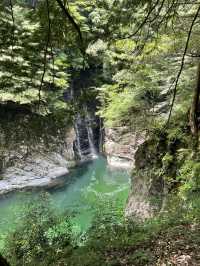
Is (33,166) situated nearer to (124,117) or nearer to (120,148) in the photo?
(120,148)

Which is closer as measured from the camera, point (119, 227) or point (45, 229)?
point (119, 227)

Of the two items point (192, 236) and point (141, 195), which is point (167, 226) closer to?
point (192, 236)

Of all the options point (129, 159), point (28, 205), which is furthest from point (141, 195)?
point (129, 159)

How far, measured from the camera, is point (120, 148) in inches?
811

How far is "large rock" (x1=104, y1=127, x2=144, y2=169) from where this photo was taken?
65.0ft

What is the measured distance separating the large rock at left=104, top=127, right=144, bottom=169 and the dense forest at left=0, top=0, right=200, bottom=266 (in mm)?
5018

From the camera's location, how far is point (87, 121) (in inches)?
877

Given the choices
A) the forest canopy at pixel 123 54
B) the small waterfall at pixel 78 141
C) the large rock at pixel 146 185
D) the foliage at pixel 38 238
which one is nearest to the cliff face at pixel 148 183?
the large rock at pixel 146 185

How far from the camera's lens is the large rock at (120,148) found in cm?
1980

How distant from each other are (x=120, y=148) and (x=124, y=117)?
10.2 meters

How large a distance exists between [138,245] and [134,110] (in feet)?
19.2

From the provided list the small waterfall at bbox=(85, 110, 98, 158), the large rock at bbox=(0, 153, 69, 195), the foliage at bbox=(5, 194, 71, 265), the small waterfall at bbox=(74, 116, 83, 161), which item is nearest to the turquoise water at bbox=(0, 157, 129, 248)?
the large rock at bbox=(0, 153, 69, 195)

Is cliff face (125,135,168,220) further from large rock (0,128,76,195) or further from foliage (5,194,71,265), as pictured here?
large rock (0,128,76,195)

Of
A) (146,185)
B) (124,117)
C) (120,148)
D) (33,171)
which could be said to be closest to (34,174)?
(33,171)
